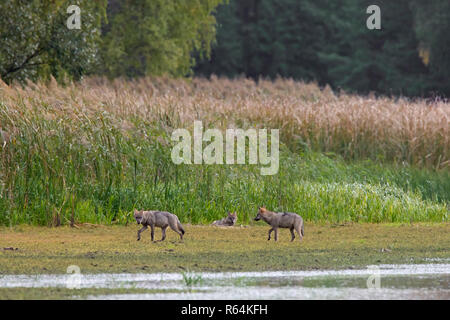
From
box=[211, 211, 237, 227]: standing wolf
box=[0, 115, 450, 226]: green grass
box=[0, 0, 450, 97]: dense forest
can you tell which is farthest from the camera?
box=[0, 0, 450, 97]: dense forest

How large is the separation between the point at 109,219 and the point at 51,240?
2.08m

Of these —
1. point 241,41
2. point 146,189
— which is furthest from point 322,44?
point 146,189

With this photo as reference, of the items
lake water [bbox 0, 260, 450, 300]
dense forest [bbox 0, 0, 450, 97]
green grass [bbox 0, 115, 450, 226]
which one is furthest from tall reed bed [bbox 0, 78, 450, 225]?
dense forest [bbox 0, 0, 450, 97]

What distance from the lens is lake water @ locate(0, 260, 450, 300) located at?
26.8 ft

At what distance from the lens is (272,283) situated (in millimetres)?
8859

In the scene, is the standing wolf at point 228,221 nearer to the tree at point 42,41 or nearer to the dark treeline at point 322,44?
the tree at point 42,41

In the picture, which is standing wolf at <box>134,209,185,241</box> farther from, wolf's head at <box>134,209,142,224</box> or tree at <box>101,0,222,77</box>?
tree at <box>101,0,222,77</box>

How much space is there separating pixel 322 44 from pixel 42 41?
40.7 m

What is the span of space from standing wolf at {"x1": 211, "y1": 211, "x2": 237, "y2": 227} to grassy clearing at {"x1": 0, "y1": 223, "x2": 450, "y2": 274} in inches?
5.8

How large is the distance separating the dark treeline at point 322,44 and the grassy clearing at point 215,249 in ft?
139

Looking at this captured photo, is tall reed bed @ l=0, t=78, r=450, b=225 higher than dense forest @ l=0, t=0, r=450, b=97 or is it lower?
lower

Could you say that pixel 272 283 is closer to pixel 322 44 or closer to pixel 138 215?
A: pixel 138 215
